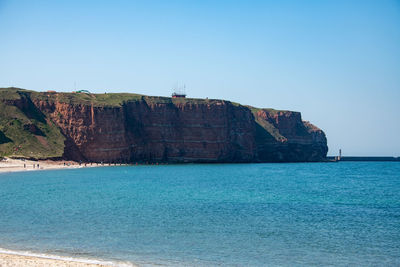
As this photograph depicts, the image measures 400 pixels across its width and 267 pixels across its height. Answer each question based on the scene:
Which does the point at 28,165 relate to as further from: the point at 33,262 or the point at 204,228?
the point at 33,262

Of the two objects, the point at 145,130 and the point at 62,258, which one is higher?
the point at 145,130

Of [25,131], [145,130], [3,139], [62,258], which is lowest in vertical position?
[62,258]

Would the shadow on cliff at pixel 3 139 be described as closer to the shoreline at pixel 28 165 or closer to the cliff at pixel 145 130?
the cliff at pixel 145 130

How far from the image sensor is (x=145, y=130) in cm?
14012

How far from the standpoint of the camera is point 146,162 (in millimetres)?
138375

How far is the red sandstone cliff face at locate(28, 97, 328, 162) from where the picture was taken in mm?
122250

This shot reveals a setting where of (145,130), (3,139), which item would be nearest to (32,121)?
(3,139)

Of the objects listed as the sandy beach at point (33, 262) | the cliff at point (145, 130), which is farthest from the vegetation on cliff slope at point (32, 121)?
the sandy beach at point (33, 262)

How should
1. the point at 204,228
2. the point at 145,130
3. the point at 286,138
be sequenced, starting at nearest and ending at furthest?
the point at 204,228 < the point at 145,130 < the point at 286,138

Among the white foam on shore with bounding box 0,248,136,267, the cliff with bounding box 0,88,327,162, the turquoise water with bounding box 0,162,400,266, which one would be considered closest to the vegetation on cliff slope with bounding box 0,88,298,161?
the cliff with bounding box 0,88,327,162

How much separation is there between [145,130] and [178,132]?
11.9 meters

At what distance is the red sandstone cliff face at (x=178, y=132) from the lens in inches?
4813

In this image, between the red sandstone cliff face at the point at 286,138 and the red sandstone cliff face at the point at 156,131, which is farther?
the red sandstone cliff face at the point at 286,138

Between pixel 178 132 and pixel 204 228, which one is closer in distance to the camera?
pixel 204 228
